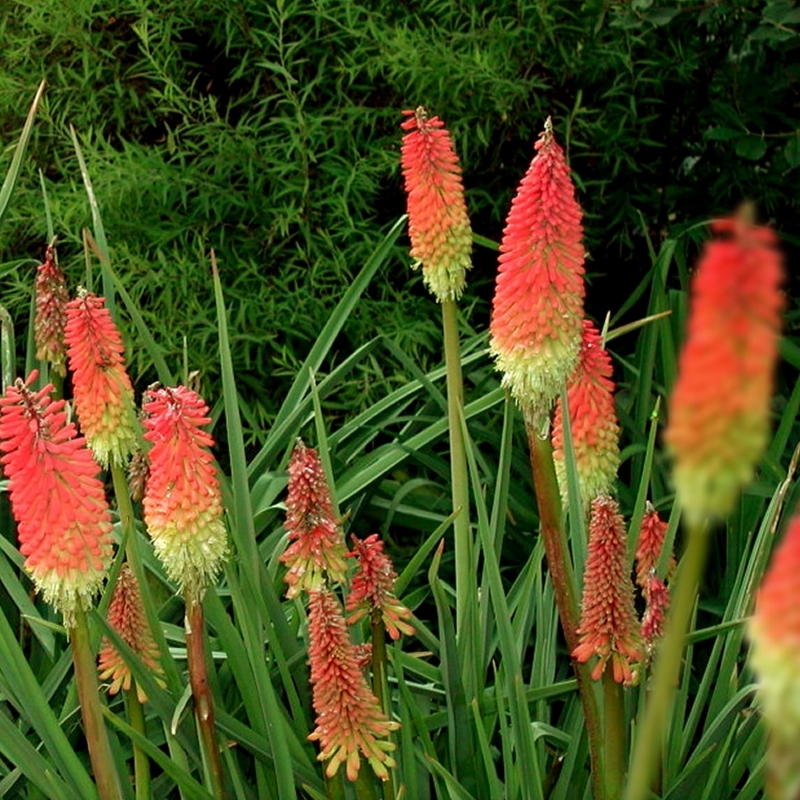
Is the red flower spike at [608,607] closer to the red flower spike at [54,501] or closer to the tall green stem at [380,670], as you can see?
the tall green stem at [380,670]

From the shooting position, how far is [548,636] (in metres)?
2.85

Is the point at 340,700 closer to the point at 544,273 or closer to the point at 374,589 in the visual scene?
the point at 374,589

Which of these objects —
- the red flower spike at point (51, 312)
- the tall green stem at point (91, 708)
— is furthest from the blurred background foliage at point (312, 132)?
the tall green stem at point (91, 708)

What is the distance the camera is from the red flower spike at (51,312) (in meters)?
3.07

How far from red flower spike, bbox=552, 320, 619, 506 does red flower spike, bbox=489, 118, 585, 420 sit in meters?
0.30

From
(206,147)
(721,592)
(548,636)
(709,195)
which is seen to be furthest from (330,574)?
(709,195)

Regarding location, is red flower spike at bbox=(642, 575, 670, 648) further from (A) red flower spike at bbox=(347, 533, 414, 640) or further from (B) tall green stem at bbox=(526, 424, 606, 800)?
(A) red flower spike at bbox=(347, 533, 414, 640)

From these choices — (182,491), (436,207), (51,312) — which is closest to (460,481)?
(436,207)

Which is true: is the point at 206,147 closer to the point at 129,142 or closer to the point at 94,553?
the point at 129,142

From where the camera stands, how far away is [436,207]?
2.59 metres

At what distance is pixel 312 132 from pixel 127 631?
7.36ft

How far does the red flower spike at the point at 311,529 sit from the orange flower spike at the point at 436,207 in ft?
1.97

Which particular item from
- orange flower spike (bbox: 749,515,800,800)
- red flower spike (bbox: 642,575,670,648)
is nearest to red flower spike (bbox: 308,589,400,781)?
red flower spike (bbox: 642,575,670,648)

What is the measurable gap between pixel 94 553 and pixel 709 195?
10.8 ft
